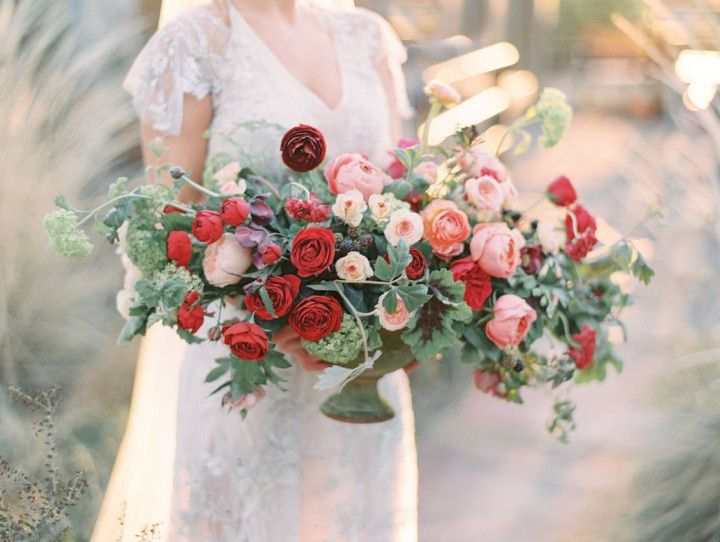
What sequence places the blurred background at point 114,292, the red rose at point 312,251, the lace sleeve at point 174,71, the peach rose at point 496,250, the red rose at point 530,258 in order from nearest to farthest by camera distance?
the red rose at point 312,251, the peach rose at point 496,250, the red rose at point 530,258, the lace sleeve at point 174,71, the blurred background at point 114,292

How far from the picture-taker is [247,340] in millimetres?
1187

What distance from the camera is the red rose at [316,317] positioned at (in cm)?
119

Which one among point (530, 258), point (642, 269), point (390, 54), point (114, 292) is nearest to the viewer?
point (530, 258)

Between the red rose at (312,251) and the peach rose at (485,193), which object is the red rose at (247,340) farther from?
the peach rose at (485,193)

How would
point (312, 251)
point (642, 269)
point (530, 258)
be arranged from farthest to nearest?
point (642, 269)
point (530, 258)
point (312, 251)

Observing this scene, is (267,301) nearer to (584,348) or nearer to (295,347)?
(295,347)

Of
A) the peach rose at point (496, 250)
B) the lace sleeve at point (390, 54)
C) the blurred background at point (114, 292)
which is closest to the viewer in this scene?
the peach rose at point (496, 250)

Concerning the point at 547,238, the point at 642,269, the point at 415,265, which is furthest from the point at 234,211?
the point at 642,269

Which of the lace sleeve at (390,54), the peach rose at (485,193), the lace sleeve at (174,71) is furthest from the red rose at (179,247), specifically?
the lace sleeve at (390,54)

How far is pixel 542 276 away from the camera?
4.59 ft

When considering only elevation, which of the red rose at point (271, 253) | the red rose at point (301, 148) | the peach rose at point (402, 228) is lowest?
the peach rose at point (402, 228)

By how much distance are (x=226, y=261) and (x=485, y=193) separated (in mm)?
403

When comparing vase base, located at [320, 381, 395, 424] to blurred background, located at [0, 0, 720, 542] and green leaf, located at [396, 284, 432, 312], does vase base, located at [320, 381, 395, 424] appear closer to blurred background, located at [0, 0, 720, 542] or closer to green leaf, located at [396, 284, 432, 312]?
green leaf, located at [396, 284, 432, 312]

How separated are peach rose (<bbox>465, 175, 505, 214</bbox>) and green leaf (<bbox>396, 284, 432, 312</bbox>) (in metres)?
0.22
